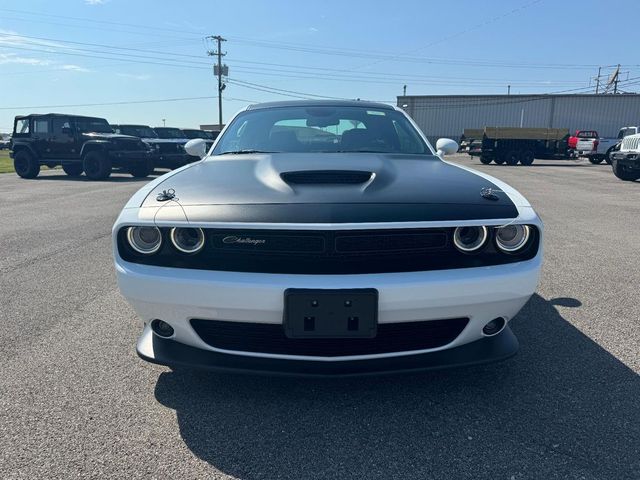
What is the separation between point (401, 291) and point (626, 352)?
70.1 inches

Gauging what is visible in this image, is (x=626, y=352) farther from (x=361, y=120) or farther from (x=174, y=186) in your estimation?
(x=174, y=186)

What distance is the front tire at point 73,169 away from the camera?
1513 centimetres

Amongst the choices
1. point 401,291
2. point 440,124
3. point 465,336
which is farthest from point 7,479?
point 440,124

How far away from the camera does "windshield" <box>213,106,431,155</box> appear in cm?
327

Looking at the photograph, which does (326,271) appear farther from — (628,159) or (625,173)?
(625,173)

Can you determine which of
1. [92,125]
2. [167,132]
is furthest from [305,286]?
[167,132]

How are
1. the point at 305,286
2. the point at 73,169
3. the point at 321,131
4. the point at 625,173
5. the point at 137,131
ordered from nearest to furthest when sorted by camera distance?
the point at 305,286 → the point at 321,131 → the point at 625,173 → the point at 73,169 → the point at 137,131

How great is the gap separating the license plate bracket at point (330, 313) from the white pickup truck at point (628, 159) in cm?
1520

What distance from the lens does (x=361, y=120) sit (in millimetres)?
3564

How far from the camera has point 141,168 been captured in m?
15.2

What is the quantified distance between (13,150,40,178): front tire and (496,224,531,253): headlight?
16.2 metres

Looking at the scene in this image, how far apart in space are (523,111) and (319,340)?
163 feet

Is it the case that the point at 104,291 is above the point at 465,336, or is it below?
below

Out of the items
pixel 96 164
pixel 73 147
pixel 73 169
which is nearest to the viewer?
pixel 96 164
